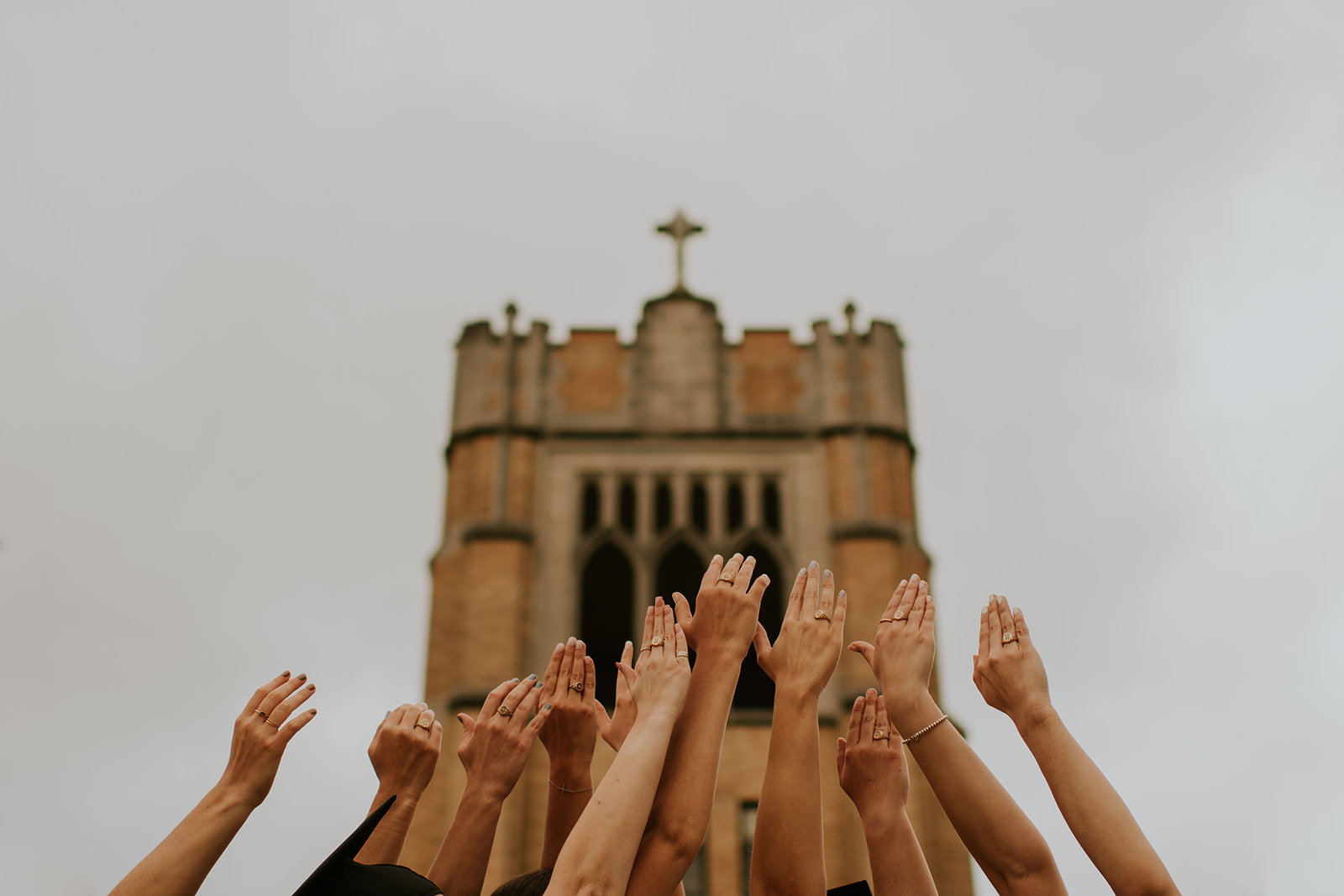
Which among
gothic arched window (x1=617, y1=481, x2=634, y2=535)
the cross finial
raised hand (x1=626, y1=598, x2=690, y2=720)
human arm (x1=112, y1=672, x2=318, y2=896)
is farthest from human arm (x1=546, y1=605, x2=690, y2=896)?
the cross finial

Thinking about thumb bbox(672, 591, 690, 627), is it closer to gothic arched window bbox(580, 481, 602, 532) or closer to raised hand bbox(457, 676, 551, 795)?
raised hand bbox(457, 676, 551, 795)

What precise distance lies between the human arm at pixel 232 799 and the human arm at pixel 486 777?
0.43m

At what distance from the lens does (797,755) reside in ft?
9.09

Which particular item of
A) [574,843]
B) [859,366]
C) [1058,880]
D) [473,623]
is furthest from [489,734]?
[859,366]

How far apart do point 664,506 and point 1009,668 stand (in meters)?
14.9

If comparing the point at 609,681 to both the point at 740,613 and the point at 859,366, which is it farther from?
the point at 740,613

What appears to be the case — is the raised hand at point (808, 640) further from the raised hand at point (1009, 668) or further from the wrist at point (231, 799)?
the wrist at point (231, 799)

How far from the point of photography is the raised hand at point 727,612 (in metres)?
2.78

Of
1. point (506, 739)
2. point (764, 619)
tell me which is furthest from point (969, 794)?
point (764, 619)

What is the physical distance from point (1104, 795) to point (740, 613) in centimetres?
81

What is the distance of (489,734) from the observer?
3244 millimetres

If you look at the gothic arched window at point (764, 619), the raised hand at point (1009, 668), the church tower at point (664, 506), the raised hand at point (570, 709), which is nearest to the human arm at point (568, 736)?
the raised hand at point (570, 709)

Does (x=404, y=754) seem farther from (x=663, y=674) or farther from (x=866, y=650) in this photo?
(x=866, y=650)

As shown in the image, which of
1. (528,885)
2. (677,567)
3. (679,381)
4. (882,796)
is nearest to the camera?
(528,885)
